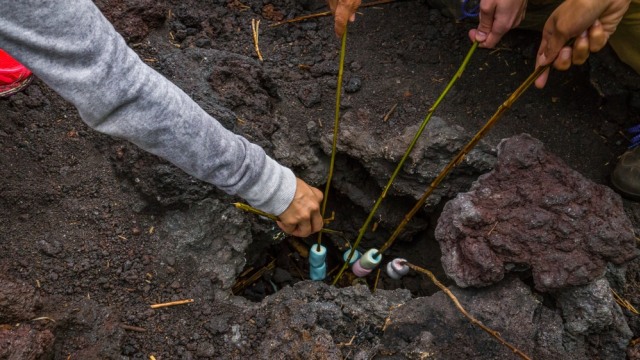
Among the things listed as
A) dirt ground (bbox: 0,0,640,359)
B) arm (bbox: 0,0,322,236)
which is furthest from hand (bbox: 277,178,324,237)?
dirt ground (bbox: 0,0,640,359)

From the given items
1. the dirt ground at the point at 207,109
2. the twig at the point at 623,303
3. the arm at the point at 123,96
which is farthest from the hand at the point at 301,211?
the twig at the point at 623,303

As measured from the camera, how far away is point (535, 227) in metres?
1.82

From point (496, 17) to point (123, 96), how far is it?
1135mm

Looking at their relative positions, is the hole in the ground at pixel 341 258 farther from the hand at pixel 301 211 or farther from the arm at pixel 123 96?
the arm at pixel 123 96

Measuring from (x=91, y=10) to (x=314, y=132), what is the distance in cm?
110

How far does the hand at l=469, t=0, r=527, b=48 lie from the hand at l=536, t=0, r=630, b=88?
A: 0.14 meters

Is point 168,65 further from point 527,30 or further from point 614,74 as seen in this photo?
point 614,74

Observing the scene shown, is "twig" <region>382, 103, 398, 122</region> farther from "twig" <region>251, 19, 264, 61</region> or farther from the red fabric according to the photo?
the red fabric

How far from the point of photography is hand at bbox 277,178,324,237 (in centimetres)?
172

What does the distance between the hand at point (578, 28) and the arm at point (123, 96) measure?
2.74 ft

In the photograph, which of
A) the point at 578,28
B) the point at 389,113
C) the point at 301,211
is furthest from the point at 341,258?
the point at 578,28

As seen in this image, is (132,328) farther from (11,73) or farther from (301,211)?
(11,73)

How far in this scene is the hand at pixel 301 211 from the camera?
5.63 feet

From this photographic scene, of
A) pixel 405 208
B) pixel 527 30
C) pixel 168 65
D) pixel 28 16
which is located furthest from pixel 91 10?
pixel 527 30
